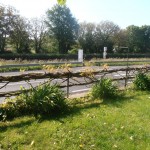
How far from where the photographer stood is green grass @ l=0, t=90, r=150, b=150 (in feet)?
19.4

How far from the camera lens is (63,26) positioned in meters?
62.1

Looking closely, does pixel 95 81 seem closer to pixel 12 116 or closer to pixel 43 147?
pixel 12 116

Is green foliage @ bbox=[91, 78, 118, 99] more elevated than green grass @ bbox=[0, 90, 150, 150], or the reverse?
green foliage @ bbox=[91, 78, 118, 99]

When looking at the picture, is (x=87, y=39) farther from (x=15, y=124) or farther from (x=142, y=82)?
(x=15, y=124)

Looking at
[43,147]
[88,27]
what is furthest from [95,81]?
[88,27]

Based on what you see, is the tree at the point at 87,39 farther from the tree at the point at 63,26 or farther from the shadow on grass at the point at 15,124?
the shadow on grass at the point at 15,124

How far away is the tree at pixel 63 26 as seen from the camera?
61.5 meters

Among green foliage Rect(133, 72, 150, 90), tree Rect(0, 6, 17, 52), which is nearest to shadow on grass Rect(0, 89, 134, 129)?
green foliage Rect(133, 72, 150, 90)

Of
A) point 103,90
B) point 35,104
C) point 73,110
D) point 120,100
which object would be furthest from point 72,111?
point 120,100

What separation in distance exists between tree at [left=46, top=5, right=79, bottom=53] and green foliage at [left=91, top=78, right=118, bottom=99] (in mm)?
51368

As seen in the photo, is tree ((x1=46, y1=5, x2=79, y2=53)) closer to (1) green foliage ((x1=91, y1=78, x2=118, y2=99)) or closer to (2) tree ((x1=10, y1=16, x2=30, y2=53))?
(2) tree ((x1=10, y1=16, x2=30, y2=53))

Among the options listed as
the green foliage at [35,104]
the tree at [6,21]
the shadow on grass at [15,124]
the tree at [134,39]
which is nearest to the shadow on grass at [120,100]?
the green foliage at [35,104]

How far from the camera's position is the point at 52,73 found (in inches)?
359

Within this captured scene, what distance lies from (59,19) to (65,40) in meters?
5.29
